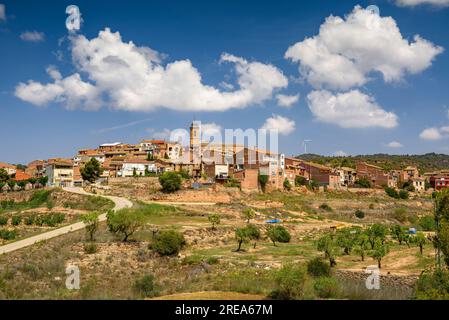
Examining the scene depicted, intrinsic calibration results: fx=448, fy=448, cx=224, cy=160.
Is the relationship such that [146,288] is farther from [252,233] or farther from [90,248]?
[252,233]

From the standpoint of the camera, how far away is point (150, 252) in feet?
→ 94.5

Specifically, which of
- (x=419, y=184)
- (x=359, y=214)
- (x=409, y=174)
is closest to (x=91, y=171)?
(x=359, y=214)

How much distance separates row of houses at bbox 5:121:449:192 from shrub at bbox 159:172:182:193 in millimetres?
8334

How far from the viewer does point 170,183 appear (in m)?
59.0

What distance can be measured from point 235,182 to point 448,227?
163 ft

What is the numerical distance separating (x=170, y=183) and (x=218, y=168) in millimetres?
13305

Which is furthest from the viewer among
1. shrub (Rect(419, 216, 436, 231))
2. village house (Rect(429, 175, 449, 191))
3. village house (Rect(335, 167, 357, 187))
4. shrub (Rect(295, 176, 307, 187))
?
village house (Rect(429, 175, 449, 191))

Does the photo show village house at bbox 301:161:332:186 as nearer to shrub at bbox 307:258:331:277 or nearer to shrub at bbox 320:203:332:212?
shrub at bbox 320:203:332:212

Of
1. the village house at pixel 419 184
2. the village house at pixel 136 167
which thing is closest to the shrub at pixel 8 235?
the village house at pixel 136 167

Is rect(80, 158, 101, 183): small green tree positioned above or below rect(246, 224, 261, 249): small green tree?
above

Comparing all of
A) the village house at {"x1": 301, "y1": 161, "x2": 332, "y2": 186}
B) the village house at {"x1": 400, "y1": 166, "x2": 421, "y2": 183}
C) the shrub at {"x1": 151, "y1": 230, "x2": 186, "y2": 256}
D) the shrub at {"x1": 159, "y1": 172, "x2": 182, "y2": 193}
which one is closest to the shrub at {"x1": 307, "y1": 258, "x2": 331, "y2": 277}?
the shrub at {"x1": 151, "y1": 230, "x2": 186, "y2": 256}

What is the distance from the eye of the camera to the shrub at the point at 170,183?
59125mm

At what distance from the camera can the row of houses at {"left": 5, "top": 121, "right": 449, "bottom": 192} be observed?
7112 centimetres
